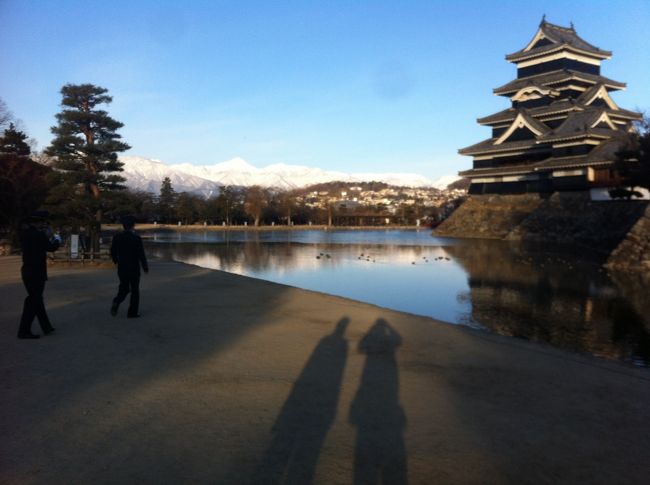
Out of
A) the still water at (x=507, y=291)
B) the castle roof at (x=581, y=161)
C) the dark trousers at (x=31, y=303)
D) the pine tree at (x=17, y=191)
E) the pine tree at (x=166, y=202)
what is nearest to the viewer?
the dark trousers at (x=31, y=303)

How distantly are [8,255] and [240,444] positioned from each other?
835 inches

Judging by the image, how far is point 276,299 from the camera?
9609 millimetres

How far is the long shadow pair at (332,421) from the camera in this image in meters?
2.88

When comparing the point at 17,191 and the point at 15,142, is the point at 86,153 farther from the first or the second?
the point at 15,142

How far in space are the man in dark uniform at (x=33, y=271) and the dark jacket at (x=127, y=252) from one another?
103 centimetres

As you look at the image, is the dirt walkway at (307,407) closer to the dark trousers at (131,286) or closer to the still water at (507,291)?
the dark trousers at (131,286)

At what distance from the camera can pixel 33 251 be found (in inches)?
238

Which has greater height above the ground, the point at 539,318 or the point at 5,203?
the point at 5,203

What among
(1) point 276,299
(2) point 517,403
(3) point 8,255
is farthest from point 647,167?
(3) point 8,255

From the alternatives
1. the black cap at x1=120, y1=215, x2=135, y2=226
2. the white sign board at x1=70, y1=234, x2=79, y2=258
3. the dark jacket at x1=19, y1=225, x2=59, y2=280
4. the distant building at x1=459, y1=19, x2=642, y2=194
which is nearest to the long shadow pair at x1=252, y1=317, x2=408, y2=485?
the dark jacket at x1=19, y1=225, x2=59, y2=280

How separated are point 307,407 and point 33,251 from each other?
4.26m

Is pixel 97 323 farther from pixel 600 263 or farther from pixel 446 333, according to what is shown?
pixel 600 263

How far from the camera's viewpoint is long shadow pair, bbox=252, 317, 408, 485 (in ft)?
9.45

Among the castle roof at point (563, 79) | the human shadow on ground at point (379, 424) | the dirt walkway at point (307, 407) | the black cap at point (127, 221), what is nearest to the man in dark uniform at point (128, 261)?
the black cap at point (127, 221)
